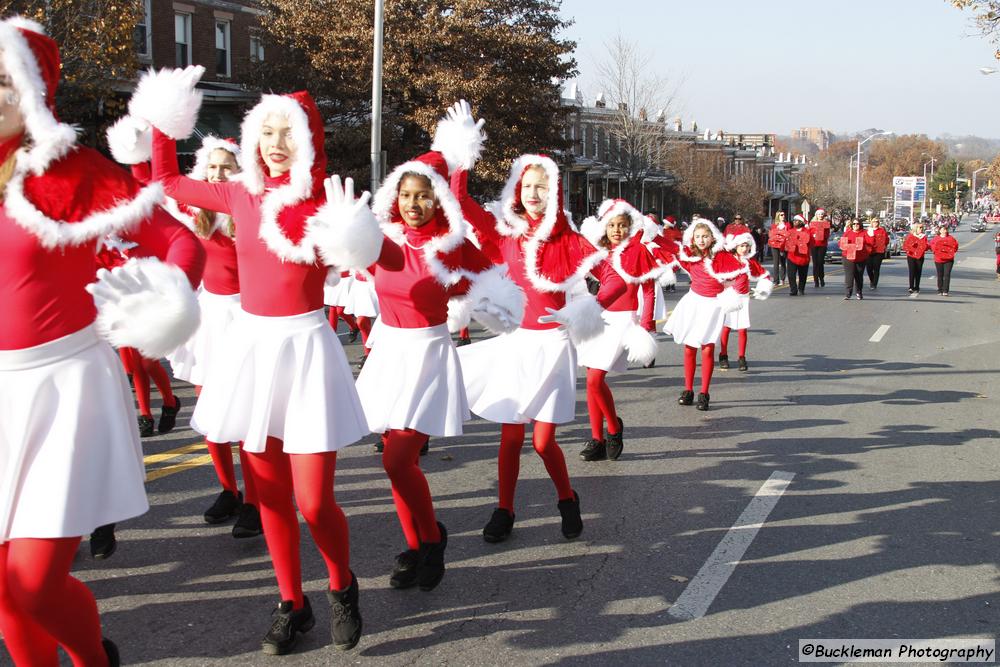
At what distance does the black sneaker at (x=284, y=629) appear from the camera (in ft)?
12.3

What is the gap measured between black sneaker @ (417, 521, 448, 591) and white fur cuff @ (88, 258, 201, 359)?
6.68 feet

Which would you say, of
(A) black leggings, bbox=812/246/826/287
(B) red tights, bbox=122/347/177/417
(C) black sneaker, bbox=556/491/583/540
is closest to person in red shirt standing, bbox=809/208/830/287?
(A) black leggings, bbox=812/246/826/287

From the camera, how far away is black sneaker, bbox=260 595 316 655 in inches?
147

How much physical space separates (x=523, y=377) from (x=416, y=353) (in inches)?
36.0

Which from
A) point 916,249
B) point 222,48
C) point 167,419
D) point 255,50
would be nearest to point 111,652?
point 167,419

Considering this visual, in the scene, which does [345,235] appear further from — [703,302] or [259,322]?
[703,302]

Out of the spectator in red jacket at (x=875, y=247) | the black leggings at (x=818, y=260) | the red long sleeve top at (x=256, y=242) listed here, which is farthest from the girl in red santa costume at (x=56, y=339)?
the black leggings at (x=818, y=260)

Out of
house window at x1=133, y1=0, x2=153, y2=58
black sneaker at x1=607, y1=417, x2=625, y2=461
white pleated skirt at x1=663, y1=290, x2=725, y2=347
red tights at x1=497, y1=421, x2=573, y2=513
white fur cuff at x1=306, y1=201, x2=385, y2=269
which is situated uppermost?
house window at x1=133, y1=0, x2=153, y2=58

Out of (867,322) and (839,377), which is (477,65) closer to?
(867,322)

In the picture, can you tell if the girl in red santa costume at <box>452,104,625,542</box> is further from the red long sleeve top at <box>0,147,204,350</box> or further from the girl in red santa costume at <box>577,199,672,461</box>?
the red long sleeve top at <box>0,147,204,350</box>

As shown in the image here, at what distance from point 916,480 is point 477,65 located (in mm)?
22046

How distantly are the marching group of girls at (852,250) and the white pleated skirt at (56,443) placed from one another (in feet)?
69.7

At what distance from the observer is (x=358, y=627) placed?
3.80 m

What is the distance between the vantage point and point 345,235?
342 centimetres
